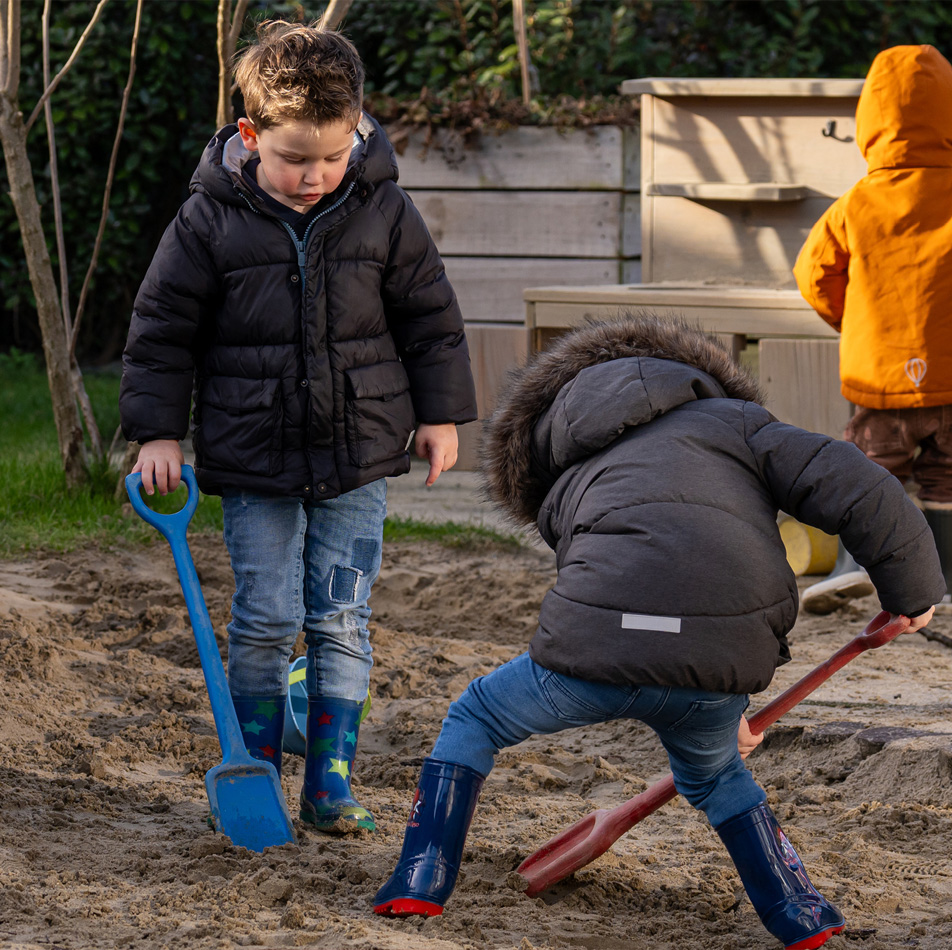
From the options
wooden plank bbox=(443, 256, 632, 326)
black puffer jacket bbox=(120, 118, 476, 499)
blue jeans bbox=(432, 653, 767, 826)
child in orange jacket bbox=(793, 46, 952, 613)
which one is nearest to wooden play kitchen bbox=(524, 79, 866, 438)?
wooden plank bbox=(443, 256, 632, 326)

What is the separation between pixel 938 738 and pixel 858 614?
121 centimetres

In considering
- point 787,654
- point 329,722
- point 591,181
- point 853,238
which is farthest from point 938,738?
point 591,181

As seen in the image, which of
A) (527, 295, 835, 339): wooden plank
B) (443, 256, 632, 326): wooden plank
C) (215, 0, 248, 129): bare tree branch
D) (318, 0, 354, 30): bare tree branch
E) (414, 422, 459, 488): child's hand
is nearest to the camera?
(414, 422, 459, 488): child's hand

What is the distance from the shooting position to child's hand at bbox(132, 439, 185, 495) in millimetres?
2402

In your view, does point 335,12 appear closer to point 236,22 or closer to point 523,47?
point 236,22

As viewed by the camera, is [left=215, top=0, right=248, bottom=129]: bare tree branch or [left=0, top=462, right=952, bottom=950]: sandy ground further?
[left=215, top=0, right=248, bottom=129]: bare tree branch

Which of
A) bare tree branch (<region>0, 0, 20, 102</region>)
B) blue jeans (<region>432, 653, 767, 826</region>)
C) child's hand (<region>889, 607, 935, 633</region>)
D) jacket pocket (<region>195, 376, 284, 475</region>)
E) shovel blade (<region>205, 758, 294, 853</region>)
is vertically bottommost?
shovel blade (<region>205, 758, 294, 853</region>)

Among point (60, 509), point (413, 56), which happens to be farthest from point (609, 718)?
point (413, 56)

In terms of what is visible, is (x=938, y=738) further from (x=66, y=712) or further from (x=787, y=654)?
(x=66, y=712)

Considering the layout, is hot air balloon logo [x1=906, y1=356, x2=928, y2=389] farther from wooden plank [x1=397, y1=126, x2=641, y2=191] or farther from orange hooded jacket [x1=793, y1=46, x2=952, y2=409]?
wooden plank [x1=397, y1=126, x2=641, y2=191]

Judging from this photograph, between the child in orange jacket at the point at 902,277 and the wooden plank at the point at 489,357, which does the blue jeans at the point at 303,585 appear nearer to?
the child in orange jacket at the point at 902,277

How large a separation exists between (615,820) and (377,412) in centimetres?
87

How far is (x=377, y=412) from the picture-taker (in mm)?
2438

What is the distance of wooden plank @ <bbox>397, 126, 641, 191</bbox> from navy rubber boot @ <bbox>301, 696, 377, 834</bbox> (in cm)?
432
